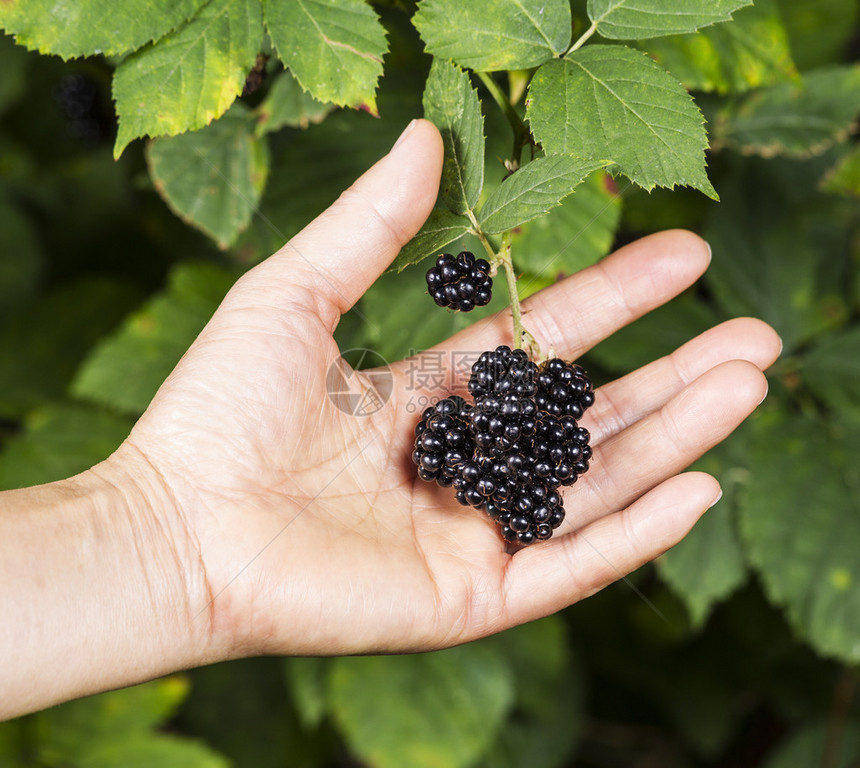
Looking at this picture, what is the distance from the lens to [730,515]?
2.00 m

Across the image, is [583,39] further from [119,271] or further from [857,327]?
[119,271]

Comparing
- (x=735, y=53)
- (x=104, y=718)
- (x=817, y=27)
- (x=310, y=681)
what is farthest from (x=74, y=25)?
(x=817, y=27)

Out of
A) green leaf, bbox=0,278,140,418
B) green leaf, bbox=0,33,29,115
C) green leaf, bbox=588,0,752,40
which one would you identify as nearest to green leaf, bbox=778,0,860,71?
green leaf, bbox=588,0,752,40

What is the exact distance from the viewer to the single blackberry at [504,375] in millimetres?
1236

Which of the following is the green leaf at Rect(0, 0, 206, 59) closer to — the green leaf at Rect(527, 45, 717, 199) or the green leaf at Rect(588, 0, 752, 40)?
the green leaf at Rect(527, 45, 717, 199)

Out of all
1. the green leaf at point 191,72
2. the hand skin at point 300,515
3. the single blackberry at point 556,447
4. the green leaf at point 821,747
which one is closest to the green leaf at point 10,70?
the green leaf at point 191,72

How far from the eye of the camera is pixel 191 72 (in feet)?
3.94

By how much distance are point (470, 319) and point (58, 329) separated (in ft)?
6.41

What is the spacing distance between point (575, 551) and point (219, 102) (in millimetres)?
1078

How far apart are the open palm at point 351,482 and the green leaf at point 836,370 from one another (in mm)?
588

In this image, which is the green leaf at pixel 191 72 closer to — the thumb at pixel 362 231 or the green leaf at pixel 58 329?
the thumb at pixel 362 231

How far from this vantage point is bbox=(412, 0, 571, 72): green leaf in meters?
1.15

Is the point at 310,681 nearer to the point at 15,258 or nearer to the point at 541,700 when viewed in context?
the point at 541,700

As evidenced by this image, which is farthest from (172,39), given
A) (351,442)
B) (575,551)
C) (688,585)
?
(688,585)
